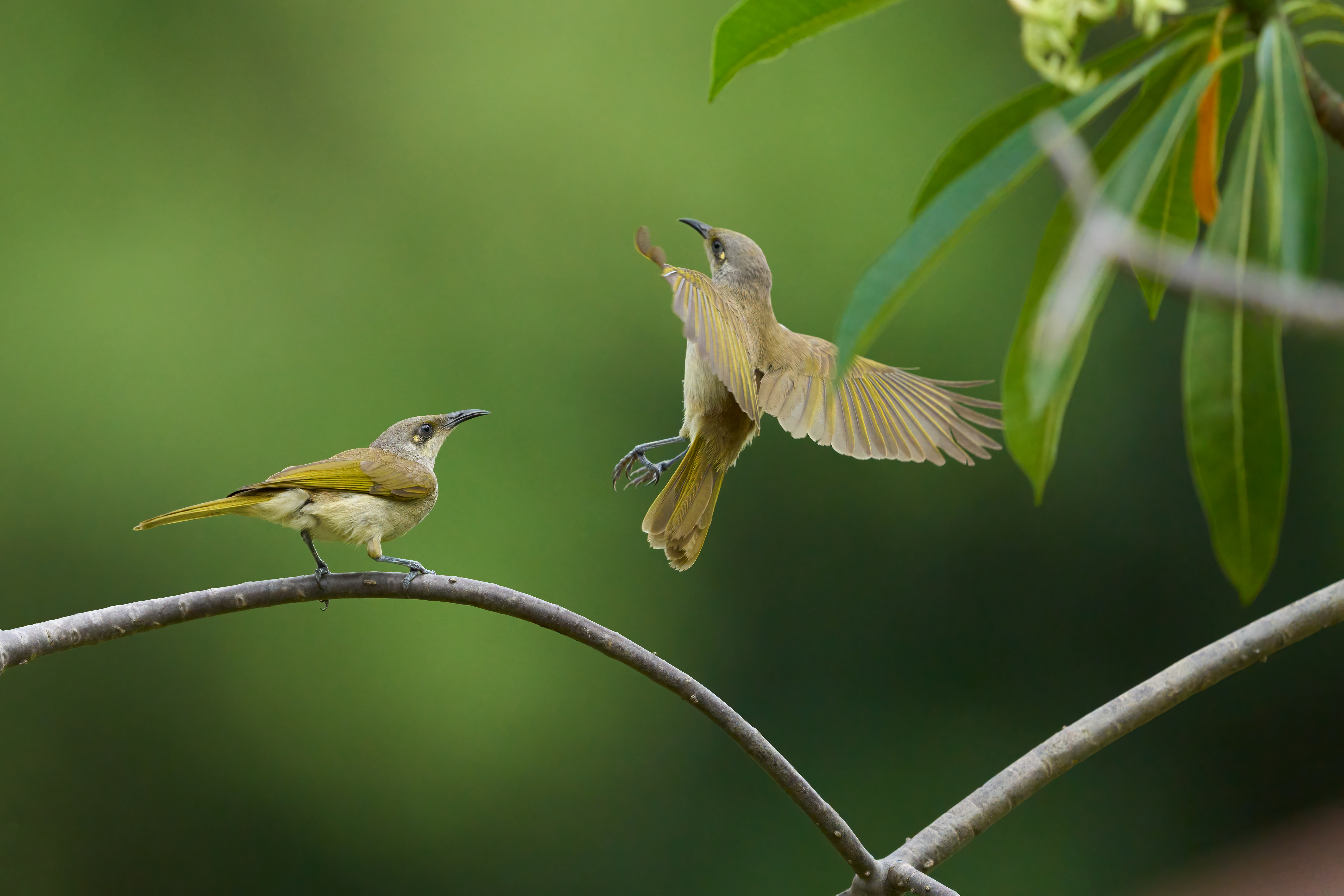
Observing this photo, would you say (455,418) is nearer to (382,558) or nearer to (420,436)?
(420,436)

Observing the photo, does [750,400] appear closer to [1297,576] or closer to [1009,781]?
[1009,781]

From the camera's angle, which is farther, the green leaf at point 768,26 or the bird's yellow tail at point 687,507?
the bird's yellow tail at point 687,507

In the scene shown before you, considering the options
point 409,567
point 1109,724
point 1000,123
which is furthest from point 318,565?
point 1000,123

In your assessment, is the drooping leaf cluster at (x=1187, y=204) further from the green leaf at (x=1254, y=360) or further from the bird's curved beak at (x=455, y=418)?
the bird's curved beak at (x=455, y=418)

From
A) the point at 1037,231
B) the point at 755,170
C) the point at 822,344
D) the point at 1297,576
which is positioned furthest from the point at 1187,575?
the point at 822,344

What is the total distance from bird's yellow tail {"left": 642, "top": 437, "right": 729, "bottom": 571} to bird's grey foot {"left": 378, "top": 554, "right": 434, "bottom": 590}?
1.07 ft

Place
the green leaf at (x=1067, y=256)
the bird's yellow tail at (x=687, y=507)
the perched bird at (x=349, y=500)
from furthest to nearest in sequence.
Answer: the perched bird at (x=349, y=500), the bird's yellow tail at (x=687, y=507), the green leaf at (x=1067, y=256)

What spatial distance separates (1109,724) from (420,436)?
56.0 inches

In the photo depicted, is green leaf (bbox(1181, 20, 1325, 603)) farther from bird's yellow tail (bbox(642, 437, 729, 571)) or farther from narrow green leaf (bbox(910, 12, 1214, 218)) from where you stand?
bird's yellow tail (bbox(642, 437, 729, 571))

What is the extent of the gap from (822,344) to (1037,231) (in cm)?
423

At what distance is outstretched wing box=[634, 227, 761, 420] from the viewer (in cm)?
130

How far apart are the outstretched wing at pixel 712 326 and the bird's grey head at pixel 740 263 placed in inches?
4.2

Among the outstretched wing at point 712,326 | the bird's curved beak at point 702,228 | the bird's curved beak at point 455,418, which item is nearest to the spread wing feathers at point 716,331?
the outstretched wing at point 712,326

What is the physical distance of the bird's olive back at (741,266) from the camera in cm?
188
